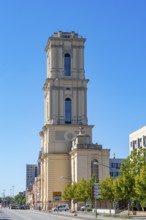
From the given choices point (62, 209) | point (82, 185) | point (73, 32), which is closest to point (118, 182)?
point (82, 185)

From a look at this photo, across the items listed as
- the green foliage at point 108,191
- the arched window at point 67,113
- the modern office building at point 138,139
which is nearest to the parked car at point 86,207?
the modern office building at point 138,139

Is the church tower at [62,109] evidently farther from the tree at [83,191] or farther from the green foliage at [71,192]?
the tree at [83,191]

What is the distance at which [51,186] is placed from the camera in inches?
5153

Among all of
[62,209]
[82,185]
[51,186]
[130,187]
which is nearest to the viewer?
[130,187]

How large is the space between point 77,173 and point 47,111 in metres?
24.2

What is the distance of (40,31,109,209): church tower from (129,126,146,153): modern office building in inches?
601

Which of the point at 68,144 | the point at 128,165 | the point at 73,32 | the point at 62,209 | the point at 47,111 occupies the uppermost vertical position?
the point at 73,32

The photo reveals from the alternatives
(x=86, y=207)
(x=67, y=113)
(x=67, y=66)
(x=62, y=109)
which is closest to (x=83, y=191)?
(x=86, y=207)

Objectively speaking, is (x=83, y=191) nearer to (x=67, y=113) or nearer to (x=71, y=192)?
(x=71, y=192)

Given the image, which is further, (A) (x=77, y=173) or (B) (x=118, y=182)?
(A) (x=77, y=173)

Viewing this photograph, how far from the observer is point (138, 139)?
11412 centimetres

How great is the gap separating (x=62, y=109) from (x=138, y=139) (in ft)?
96.8

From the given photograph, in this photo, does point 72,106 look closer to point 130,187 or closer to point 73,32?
point 73,32

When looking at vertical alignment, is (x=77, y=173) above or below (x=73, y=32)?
below
